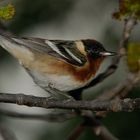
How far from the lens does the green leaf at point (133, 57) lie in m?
2.89

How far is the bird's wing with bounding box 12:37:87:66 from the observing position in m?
3.35

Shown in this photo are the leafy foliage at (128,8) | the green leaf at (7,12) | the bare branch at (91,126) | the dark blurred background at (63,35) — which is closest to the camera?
the green leaf at (7,12)

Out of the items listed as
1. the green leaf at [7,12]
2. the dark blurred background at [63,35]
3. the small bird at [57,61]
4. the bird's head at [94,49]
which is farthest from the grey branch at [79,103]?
the dark blurred background at [63,35]

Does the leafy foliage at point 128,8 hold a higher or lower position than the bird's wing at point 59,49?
higher

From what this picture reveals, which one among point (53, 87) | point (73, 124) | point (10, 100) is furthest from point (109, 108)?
point (73, 124)

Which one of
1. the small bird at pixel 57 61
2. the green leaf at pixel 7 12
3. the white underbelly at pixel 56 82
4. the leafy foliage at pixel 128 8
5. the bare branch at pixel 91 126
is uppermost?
the green leaf at pixel 7 12

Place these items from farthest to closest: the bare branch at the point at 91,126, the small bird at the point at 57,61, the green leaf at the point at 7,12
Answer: the small bird at the point at 57,61 < the bare branch at the point at 91,126 < the green leaf at the point at 7,12

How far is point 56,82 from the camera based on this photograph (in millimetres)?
3355

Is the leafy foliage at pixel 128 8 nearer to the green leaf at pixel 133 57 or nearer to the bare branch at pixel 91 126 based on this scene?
the green leaf at pixel 133 57

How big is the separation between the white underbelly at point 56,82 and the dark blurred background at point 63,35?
1.05 m

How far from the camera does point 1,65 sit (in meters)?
5.16

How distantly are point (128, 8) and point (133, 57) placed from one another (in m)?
0.25

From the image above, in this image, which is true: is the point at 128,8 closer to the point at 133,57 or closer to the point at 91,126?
the point at 133,57

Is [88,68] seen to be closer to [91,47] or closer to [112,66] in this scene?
[91,47]
